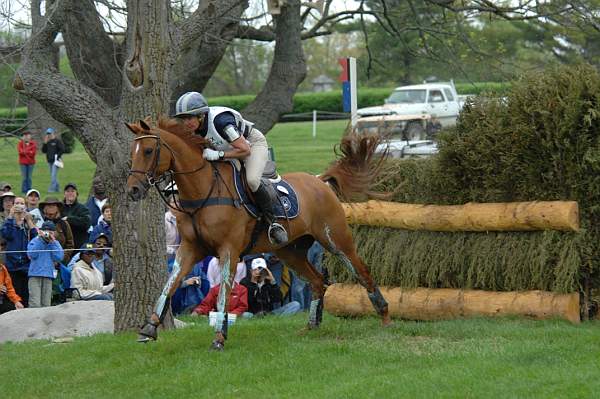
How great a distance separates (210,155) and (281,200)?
1.05 m

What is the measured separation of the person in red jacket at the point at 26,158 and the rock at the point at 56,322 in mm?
14518

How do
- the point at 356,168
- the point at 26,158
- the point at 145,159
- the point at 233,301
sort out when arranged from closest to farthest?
the point at 145,159
the point at 356,168
the point at 233,301
the point at 26,158

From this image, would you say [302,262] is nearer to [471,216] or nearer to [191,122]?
[471,216]

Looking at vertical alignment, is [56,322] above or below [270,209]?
below

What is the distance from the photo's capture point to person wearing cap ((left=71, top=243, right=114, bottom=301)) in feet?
48.7

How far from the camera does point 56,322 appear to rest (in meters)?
13.3

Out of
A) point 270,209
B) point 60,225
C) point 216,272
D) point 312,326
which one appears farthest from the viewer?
point 60,225

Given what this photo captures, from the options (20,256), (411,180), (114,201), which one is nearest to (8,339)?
(20,256)

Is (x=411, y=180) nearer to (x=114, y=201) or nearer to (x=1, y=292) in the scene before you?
(x=114, y=201)

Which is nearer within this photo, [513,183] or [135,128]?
[135,128]

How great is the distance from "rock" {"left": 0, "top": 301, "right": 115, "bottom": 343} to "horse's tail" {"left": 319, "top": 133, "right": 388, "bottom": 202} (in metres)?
3.58

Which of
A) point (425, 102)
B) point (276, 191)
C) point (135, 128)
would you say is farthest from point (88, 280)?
point (425, 102)

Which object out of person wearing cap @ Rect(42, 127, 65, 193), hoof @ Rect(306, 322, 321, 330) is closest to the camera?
hoof @ Rect(306, 322, 321, 330)

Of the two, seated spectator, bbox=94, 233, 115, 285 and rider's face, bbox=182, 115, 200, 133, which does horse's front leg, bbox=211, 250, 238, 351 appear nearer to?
rider's face, bbox=182, 115, 200, 133
